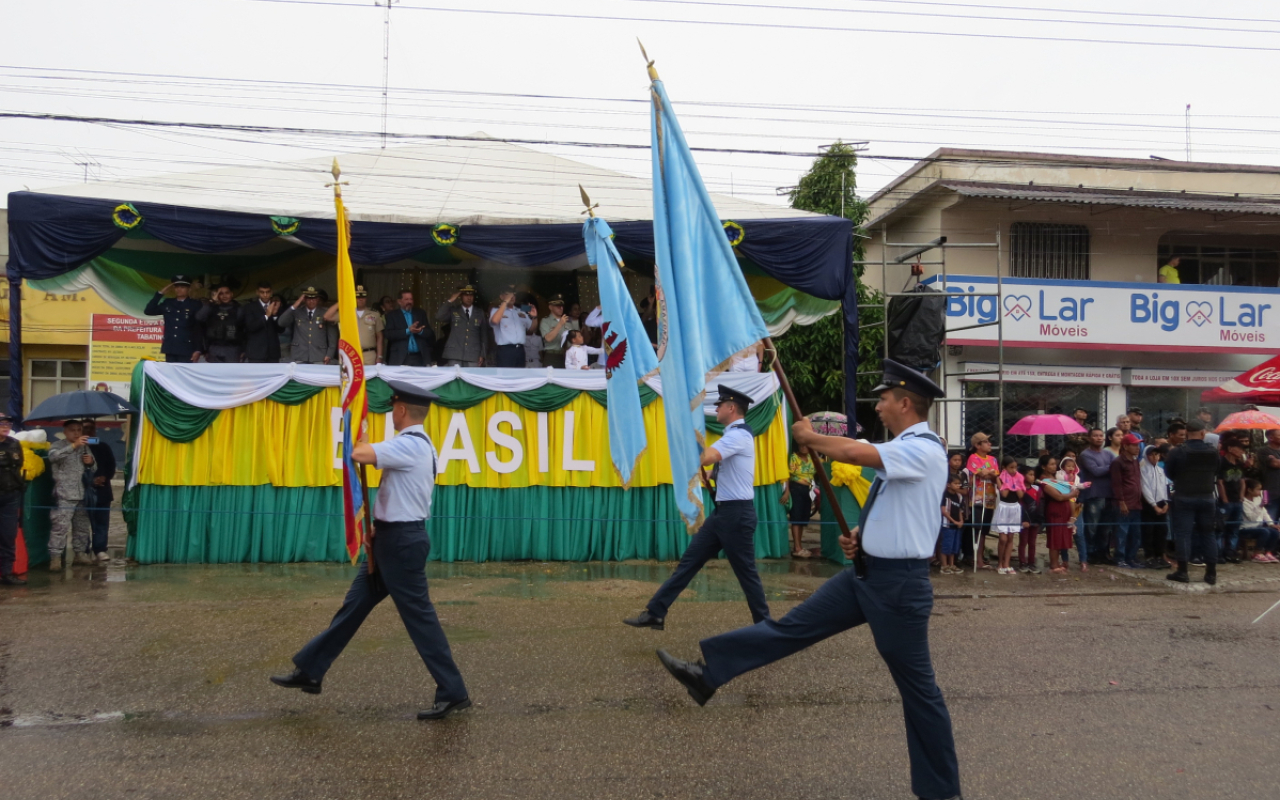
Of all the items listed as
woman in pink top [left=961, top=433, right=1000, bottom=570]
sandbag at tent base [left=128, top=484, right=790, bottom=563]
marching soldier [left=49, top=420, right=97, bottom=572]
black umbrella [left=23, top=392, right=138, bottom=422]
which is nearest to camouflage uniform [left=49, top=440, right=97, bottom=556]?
marching soldier [left=49, top=420, right=97, bottom=572]

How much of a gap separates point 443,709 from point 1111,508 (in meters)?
9.43

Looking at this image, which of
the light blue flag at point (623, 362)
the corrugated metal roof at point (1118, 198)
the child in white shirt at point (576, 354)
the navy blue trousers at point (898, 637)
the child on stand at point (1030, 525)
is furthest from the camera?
the corrugated metal roof at point (1118, 198)

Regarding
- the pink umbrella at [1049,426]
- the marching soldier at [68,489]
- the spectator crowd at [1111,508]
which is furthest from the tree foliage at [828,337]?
the marching soldier at [68,489]

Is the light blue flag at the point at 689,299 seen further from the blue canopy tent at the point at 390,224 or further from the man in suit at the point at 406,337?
the man in suit at the point at 406,337

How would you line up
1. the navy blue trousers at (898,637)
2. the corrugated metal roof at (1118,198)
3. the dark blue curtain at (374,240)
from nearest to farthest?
the navy blue trousers at (898,637), the dark blue curtain at (374,240), the corrugated metal roof at (1118,198)

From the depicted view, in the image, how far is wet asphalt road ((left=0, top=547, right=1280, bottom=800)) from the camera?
4074mm

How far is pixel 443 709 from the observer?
15.8ft

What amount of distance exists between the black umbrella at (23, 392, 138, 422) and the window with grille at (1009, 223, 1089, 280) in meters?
16.0

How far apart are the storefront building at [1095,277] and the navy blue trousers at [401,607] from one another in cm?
1372

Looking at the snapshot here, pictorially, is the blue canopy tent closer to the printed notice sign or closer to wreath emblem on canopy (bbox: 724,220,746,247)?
wreath emblem on canopy (bbox: 724,220,746,247)

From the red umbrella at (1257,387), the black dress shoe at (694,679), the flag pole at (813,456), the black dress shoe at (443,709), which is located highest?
the red umbrella at (1257,387)

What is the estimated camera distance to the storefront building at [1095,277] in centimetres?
1741

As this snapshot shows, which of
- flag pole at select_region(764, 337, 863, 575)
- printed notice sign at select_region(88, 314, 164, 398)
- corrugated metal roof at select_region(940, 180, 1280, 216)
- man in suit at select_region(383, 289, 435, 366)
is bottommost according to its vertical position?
flag pole at select_region(764, 337, 863, 575)

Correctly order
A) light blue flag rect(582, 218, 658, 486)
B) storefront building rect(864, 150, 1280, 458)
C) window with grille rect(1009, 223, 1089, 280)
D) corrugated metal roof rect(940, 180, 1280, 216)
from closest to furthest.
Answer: light blue flag rect(582, 218, 658, 486)
corrugated metal roof rect(940, 180, 1280, 216)
storefront building rect(864, 150, 1280, 458)
window with grille rect(1009, 223, 1089, 280)
